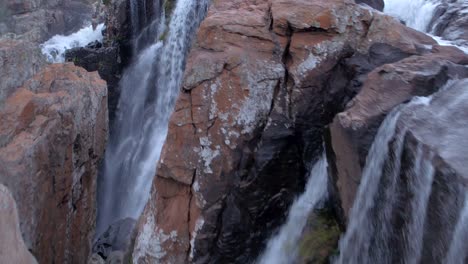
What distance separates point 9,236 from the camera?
2.88 m

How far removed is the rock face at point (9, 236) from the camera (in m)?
2.79

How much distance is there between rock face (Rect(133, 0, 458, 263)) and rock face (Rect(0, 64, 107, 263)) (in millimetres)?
1595

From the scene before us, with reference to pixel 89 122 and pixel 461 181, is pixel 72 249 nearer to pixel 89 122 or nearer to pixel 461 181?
pixel 89 122

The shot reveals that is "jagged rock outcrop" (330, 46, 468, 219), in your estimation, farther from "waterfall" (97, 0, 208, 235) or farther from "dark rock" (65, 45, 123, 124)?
"dark rock" (65, 45, 123, 124)

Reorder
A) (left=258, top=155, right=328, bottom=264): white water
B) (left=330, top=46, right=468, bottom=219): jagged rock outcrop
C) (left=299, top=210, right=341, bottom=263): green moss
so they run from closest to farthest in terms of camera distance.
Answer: (left=330, top=46, right=468, bottom=219): jagged rock outcrop, (left=299, top=210, right=341, bottom=263): green moss, (left=258, top=155, right=328, bottom=264): white water

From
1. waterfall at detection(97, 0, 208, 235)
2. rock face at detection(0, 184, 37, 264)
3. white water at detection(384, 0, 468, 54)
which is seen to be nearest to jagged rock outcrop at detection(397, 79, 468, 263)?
rock face at detection(0, 184, 37, 264)

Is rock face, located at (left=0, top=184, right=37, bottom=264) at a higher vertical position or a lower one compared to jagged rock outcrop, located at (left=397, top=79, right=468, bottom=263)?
lower

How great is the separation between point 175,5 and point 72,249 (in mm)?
7458

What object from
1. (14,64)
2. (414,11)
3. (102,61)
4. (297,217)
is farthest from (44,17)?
(297,217)

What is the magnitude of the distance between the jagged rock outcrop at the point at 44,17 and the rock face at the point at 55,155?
9.20 meters

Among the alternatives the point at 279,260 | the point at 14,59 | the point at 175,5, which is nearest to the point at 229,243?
the point at 279,260

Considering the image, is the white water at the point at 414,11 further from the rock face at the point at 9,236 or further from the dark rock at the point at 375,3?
the rock face at the point at 9,236

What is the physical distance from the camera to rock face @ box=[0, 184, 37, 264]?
2787mm

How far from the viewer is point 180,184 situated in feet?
19.1
